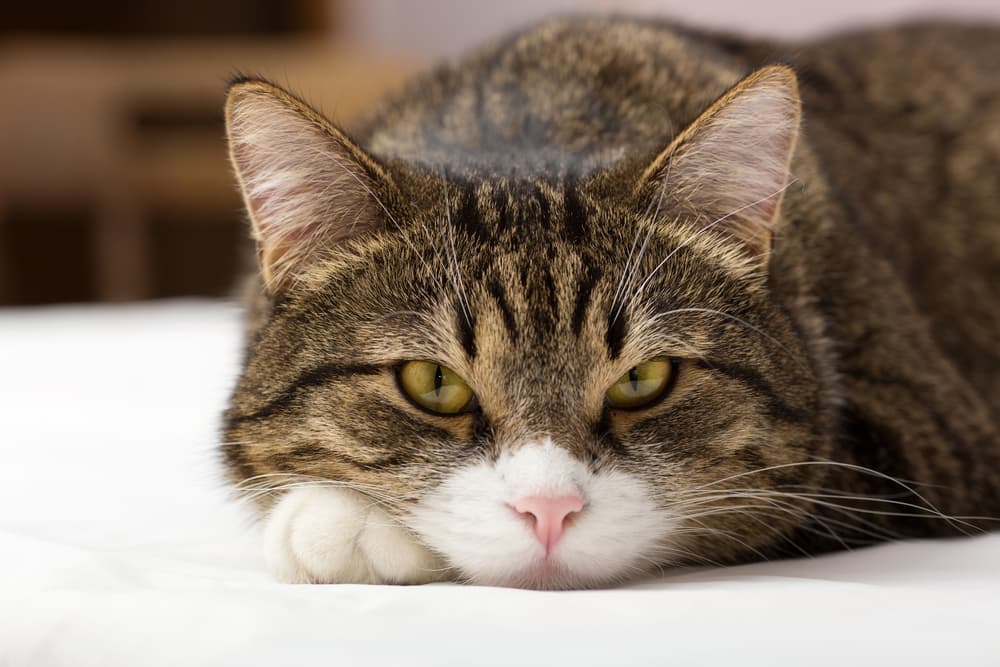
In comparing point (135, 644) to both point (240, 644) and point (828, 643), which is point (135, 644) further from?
point (828, 643)

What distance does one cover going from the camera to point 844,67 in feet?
7.04

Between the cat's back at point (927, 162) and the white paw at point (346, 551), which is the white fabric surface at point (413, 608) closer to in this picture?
the white paw at point (346, 551)

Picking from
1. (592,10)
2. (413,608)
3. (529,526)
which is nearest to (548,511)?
(529,526)

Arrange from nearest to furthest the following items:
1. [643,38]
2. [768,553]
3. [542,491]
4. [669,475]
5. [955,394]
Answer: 1. [542,491]
2. [669,475]
3. [768,553]
4. [955,394]
5. [643,38]

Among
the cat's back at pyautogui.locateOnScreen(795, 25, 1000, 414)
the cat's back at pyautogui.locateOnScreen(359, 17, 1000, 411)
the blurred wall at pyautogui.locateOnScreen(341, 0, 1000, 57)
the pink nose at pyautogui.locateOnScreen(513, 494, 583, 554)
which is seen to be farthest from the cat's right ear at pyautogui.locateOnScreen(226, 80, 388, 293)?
the blurred wall at pyautogui.locateOnScreen(341, 0, 1000, 57)

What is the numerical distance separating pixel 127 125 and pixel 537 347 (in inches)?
185

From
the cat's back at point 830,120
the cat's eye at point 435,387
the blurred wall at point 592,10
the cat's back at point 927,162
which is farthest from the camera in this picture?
the blurred wall at point 592,10

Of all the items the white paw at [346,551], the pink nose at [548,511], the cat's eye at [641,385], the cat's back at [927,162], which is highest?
the cat's back at [927,162]

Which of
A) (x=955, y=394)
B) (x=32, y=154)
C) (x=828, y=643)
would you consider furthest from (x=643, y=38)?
(x=32, y=154)

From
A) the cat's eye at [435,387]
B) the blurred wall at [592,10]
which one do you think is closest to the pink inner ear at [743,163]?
the cat's eye at [435,387]

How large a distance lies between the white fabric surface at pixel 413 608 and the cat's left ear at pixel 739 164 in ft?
1.42

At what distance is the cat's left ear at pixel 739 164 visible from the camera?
51.0 inches

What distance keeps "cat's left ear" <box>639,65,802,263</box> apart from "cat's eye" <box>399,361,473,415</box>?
1.12 ft

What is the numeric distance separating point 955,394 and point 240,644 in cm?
110
